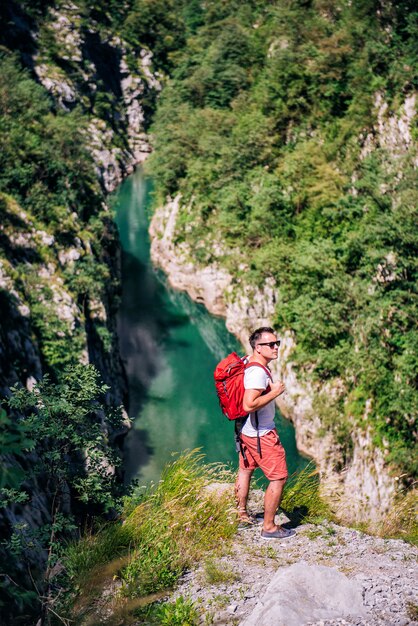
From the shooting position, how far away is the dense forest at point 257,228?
7.56 metres

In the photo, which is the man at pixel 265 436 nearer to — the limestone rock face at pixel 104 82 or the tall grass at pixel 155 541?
the tall grass at pixel 155 541

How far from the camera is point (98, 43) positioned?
50156mm

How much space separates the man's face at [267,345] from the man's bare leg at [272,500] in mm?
1219

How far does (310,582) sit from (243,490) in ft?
4.17

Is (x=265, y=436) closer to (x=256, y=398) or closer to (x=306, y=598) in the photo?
(x=256, y=398)

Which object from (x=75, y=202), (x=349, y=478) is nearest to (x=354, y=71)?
(x=75, y=202)

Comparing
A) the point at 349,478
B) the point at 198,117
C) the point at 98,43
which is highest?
the point at 98,43

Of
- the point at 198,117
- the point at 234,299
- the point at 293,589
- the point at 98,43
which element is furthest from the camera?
the point at 98,43

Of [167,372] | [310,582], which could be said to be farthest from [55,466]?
[167,372]

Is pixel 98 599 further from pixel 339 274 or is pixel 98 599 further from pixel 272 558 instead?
pixel 339 274

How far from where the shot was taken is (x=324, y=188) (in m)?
19.3

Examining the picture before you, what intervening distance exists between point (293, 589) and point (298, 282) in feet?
48.9

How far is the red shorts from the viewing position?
4762mm

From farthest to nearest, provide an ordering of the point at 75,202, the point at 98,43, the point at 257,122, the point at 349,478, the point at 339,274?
the point at 98,43
the point at 257,122
the point at 75,202
the point at 339,274
the point at 349,478
